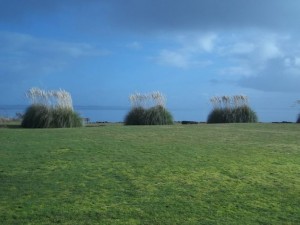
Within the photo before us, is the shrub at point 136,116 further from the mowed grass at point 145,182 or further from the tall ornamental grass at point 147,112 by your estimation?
the mowed grass at point 145,182

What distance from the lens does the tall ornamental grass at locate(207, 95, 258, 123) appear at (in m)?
17.4

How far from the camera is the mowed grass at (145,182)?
14.4 ft

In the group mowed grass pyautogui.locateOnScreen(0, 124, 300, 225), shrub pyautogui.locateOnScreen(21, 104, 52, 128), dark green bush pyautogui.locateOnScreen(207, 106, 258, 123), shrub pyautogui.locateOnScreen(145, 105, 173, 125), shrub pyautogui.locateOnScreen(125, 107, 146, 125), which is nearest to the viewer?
mowed grass pyautogui.locateOnScreen(0, 124, 300, 225)

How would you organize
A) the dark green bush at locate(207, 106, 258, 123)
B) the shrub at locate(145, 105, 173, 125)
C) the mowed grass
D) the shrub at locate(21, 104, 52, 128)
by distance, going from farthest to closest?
the dark green bush at locate(207, 106, 258, 123)
the shrub at locate(145, 105, 173, 125)
the shrub at locate(21, 104, 52, 128)
the mowed grass

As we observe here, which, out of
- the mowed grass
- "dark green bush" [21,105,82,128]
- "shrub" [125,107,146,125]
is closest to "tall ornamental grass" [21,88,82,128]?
"dark green bush" [21,105,82,128]

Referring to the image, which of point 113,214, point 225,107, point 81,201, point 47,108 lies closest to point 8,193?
point 81,201

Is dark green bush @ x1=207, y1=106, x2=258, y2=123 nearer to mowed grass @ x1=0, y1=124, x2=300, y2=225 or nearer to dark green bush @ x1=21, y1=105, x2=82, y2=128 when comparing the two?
dark green bush @ x1=21, y1=105, x2=82, y2=128

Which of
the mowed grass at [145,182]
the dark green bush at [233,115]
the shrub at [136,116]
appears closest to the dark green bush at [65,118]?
the shrub at [136,116]

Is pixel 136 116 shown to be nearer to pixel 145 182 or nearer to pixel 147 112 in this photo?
pixel 147 112

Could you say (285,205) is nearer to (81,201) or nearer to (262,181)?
(262,181)

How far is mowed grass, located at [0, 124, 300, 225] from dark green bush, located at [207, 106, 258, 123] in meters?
9.06

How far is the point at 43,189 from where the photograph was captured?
4.97 meters

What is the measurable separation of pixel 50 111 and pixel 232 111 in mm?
7124

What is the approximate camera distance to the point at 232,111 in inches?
690
